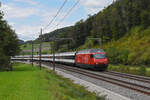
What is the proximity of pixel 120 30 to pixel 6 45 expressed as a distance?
53461 mm

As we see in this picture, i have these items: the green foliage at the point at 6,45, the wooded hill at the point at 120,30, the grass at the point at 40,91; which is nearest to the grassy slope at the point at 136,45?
the wooded hill at the point at 120,30

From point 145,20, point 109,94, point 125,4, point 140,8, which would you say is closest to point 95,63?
point 109,94

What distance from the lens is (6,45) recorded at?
47.0 metres

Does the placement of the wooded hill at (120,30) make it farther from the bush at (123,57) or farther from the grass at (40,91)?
the grass at (40,91)

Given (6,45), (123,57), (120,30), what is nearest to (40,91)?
(6,45)

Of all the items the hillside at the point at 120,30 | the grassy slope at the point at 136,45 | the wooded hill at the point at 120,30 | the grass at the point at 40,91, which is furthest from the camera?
the hillside at the point at 120,30

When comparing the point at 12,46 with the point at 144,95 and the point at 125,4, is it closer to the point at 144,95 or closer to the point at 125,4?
the point at 144,95

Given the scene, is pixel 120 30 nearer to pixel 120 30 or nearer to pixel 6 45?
pixel 120 30

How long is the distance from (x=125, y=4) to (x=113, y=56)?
47275 millimetres

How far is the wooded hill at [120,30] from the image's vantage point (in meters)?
60.6

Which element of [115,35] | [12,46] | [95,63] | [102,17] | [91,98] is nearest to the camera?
[91,98]

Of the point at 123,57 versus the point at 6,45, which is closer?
the point at 6,45

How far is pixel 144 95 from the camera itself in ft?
50.5

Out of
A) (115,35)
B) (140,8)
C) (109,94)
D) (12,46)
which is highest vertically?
(140,8)
